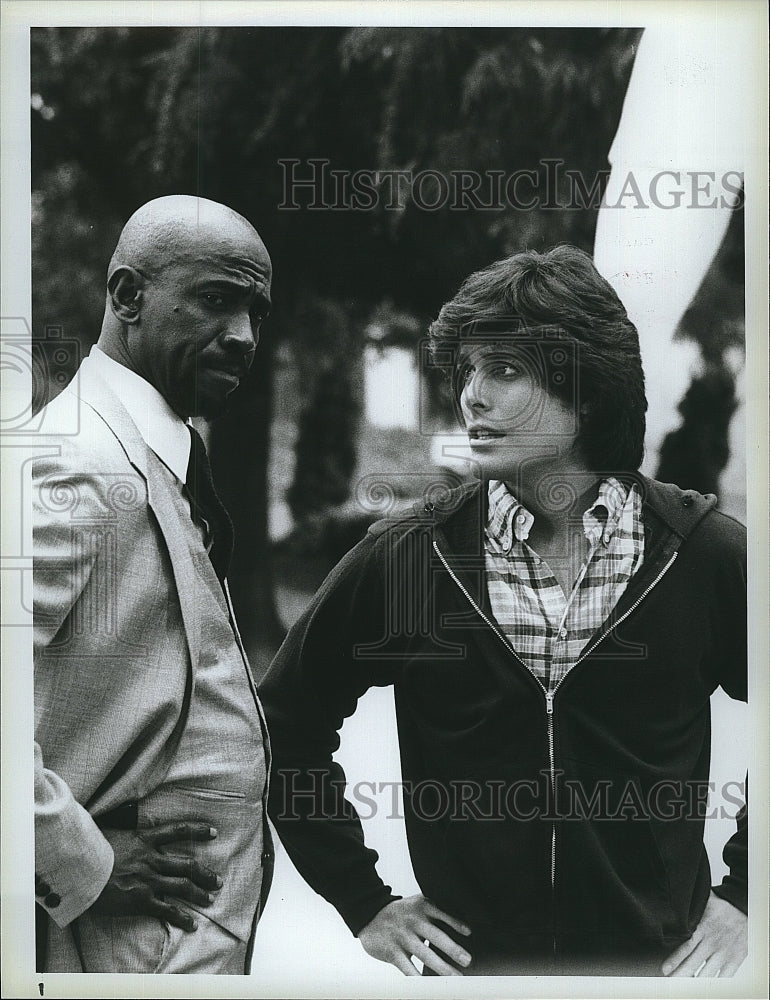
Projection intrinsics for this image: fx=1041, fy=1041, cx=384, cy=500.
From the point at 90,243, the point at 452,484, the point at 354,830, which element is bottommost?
the point at 354,830

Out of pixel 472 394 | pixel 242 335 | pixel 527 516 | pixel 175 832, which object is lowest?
pixel 175 832

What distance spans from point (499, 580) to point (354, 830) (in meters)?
0.88

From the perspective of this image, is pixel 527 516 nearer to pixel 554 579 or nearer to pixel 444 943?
pixel 554 579

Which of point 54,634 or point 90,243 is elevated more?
point 90,243

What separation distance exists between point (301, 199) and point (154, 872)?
6.84 ft

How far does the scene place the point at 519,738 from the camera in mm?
3135

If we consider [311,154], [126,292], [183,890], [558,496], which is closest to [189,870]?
[183,890]

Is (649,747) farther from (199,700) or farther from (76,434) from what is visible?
(76,434)

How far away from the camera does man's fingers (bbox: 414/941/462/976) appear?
3.19 m

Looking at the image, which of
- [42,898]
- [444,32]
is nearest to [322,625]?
[42,898]

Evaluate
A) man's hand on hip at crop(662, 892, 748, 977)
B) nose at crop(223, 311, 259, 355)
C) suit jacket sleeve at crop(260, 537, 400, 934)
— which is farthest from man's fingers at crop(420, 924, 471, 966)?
nose at crop(223, 311, 259, 355)

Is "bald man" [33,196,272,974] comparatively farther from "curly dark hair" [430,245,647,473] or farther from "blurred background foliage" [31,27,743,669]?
"curly dark hair" [430,245,647,473]

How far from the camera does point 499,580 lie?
3170 mm

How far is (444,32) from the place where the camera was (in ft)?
10.6
